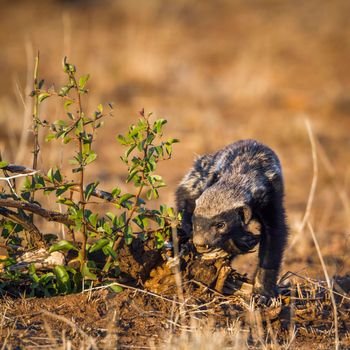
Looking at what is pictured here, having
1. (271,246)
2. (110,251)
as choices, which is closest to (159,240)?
(110,251)

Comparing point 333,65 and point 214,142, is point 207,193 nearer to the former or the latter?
point 214,142

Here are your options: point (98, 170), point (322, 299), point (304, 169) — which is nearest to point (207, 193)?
point (322, 299)

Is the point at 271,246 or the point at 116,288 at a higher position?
the point at 271,246

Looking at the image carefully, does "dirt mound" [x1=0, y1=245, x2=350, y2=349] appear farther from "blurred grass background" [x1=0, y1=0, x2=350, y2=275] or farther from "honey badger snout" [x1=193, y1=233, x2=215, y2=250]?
"blurred grass background" [x1=0, y1=0, x2=350, y2=275]

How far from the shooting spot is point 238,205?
5.70 m

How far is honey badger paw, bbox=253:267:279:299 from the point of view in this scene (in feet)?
18.7

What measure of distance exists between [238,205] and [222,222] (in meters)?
0.20

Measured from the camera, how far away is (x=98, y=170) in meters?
12.2

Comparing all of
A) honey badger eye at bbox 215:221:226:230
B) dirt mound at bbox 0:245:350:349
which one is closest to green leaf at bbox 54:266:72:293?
dirt mound at bbox 0:245:350:349

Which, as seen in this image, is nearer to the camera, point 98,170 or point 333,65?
point 98,170

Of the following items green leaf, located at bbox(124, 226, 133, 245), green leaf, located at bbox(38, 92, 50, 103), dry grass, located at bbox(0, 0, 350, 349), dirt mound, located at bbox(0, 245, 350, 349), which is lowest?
dirt mound, located at bbox(0, 245, 350, 349)

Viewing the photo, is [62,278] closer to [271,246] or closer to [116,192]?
[116,192]

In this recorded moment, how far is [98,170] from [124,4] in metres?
14.6

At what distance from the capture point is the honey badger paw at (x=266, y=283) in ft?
18.7
